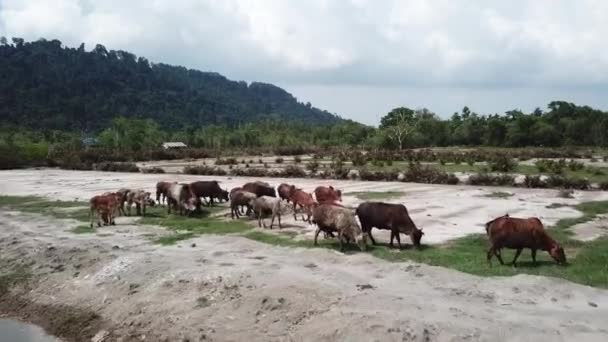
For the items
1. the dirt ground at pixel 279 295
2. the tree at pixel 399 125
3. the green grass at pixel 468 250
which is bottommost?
the dirt ground at pixel 279 295

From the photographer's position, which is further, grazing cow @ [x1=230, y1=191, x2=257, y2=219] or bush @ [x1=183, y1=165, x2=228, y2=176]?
bush @ [x1=183, y1=165, x2=228, y2=176]

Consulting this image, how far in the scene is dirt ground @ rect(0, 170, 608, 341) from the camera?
11047 mm

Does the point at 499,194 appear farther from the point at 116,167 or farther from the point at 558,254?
the point at 116,167

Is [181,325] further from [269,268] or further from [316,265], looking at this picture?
[316,265]

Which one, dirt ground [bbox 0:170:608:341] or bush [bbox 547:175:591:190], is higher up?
bush [bbox 547:175:591:190]

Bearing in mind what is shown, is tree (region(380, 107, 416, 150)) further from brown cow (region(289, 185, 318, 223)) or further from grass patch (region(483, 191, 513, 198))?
brown cow (region(289, 185, 318, 223))

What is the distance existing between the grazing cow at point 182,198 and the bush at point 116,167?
35.0 m

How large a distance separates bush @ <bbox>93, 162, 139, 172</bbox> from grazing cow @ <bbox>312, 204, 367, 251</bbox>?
44.5 m

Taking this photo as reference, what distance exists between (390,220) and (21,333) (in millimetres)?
9941

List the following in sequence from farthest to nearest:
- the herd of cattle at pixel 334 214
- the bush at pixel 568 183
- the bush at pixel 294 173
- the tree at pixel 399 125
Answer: the tree at pixel 399 125
the bush at pixel 294 173
the bush at pixel 568 183
the herd of cattle at pixel 334 214

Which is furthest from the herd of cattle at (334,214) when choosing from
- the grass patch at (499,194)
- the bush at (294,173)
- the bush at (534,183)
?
the bush at (294,173)

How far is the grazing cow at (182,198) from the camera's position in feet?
82.1

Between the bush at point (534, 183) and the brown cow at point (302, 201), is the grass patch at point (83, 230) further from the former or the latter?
the bush at point (534, 183)

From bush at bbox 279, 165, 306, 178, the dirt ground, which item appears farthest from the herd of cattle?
bush at bbox 279, 165, 306, 178
